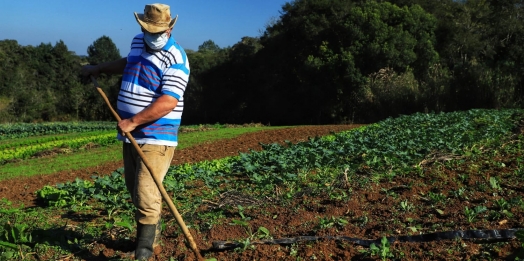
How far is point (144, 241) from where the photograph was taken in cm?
405

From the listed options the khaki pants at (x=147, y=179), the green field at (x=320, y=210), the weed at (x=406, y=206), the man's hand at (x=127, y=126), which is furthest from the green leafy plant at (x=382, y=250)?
the man's hand at (x=127, y=126)

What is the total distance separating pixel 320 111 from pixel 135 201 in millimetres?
29723

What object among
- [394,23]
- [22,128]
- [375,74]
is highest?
[394,23]

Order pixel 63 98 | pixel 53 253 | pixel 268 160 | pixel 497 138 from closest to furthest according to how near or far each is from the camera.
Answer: pixel 53 253
pixel 268 160
pixel 497 138
pixel 63 98

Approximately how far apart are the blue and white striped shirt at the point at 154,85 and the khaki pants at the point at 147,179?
3.2 inches

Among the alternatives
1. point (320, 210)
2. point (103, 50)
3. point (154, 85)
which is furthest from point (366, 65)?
point (103, 50)

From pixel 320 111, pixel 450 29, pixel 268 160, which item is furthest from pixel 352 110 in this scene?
pixel 268 160

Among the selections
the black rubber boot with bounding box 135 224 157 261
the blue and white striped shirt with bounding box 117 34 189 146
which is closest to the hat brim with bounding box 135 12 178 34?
the blue and white striped shirt with bounding box 117 34 189 146

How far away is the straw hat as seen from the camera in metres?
3.84

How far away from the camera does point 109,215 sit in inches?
222

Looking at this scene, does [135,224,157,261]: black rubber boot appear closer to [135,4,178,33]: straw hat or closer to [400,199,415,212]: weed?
[135,4,178,33]: straw hat

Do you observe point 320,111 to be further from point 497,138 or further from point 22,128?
point 497,138

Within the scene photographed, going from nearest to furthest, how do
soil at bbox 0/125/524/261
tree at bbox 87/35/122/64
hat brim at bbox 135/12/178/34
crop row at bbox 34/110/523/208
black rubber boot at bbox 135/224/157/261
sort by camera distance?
soil at bbox 0/125/524/261 < hat brim at bbox 135/12/178/34 < black rubber boot at bbox 135/224/157/261 < crop row at bbox 34/110/523/208 < tree at bbox 87/35/122/64

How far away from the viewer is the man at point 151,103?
12.6ft
